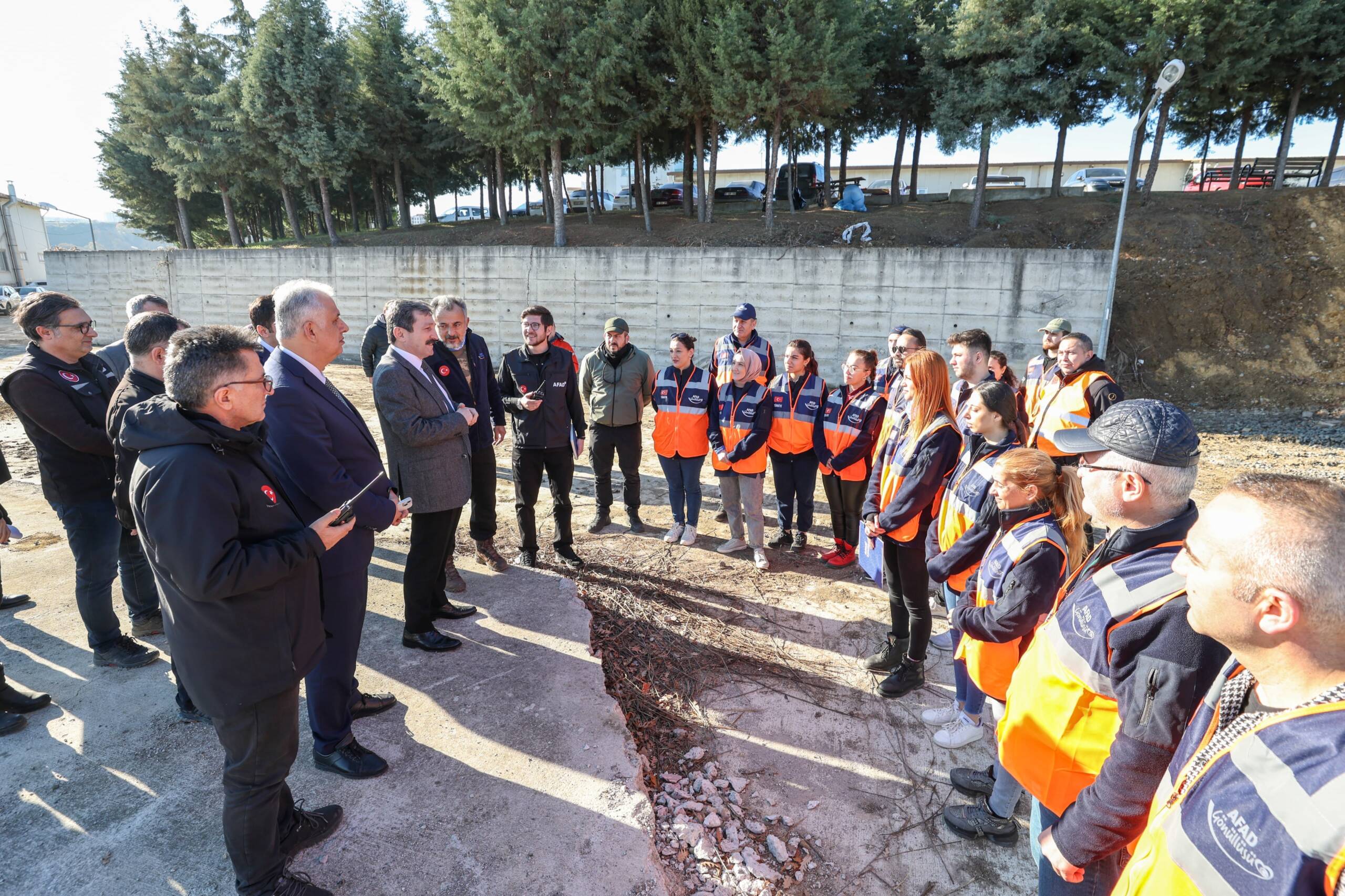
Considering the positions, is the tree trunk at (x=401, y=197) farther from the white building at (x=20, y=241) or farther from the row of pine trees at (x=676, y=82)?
the white building at (x=20, y=241)

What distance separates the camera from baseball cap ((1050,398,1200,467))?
1801 mm

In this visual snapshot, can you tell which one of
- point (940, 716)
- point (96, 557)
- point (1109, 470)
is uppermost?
point (1109, 470)

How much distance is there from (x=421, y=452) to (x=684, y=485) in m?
2.79

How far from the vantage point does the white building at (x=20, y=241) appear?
37.2 meters

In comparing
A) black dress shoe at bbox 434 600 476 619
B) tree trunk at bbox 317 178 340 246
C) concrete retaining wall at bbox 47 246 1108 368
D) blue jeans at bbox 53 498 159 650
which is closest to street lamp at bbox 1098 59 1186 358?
concrete retaining wall at bbox 47 246 1108 368

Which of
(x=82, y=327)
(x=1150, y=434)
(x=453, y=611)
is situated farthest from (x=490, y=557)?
(x=1150, y=434)

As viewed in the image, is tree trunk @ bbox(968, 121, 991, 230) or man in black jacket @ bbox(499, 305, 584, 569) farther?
tree trunk @ bbox(968, 121, 991, 230)

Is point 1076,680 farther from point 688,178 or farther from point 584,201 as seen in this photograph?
point 584,201

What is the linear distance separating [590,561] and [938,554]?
2.99m

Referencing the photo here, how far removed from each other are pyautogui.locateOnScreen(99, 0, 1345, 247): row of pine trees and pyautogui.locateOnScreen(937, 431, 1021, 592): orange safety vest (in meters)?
14.8

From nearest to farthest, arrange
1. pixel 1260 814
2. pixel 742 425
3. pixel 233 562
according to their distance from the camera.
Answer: pixel 1260 814 < pixel 233 562 < pixel 742 425

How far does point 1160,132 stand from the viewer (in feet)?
50.0

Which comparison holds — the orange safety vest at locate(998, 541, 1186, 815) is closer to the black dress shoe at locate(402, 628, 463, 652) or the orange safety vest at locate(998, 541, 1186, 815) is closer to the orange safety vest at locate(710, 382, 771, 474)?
the black dress shoe at locate(402, 628, 463, 652)

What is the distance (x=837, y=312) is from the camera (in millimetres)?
13039
